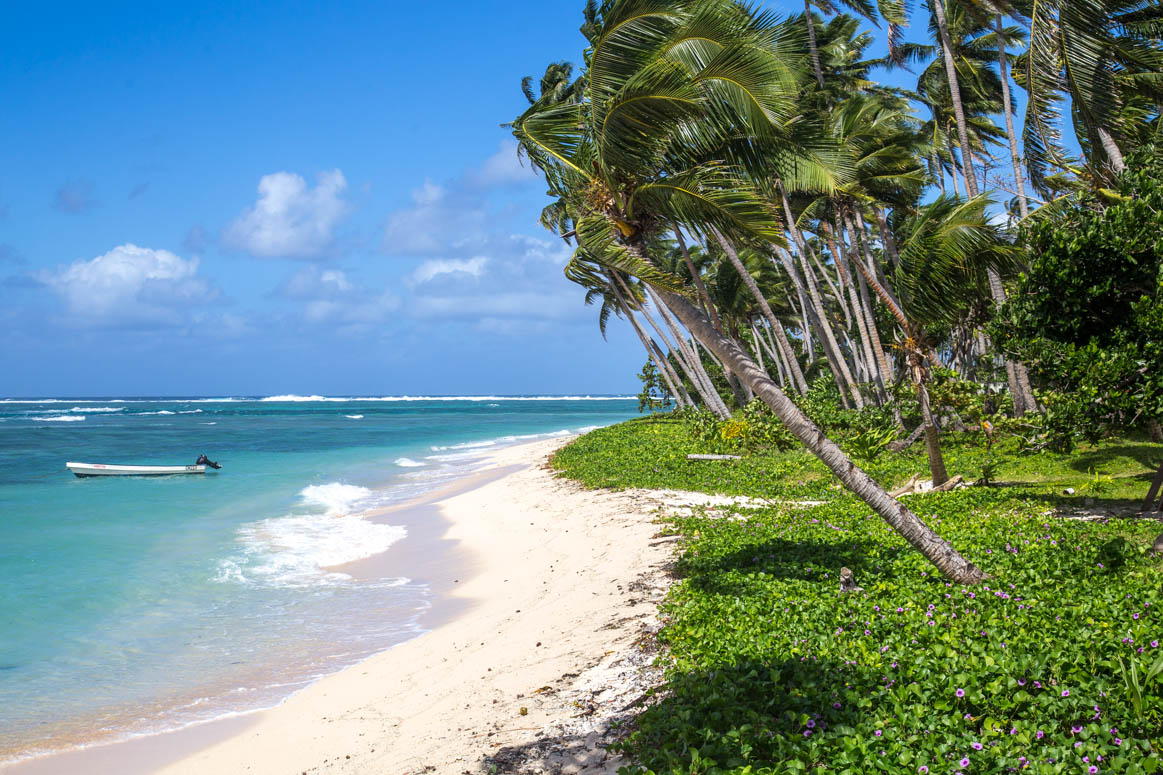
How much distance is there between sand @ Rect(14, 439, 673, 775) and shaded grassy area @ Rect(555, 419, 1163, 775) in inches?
21.1

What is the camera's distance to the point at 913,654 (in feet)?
15.6

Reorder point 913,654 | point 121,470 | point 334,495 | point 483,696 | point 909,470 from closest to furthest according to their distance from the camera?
point 913,654 < point 483,696 < point 909,470 < point 334,495 < point 121,470

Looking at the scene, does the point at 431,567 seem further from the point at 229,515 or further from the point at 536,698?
the point at 229,515

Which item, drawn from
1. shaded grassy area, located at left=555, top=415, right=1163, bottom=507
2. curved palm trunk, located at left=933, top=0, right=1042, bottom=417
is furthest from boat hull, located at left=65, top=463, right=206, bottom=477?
curved palm trunk, located at left=933, top=0, right=1042, bottom=417

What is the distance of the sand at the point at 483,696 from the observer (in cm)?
503

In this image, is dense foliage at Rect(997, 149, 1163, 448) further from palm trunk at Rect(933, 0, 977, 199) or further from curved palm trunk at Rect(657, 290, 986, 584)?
palm trunk at Rect(933, 0, 977, 199)

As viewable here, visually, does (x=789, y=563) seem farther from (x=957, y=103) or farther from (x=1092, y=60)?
(x=957, y=103)

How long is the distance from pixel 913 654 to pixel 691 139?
5.02 metres

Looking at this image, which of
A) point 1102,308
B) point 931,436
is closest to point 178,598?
point 931,436

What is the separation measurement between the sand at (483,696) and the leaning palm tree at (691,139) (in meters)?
2.70

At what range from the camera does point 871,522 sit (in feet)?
31.9

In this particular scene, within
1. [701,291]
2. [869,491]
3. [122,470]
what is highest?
[701,291]

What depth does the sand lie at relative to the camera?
198 inches

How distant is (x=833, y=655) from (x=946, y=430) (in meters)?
15.8
